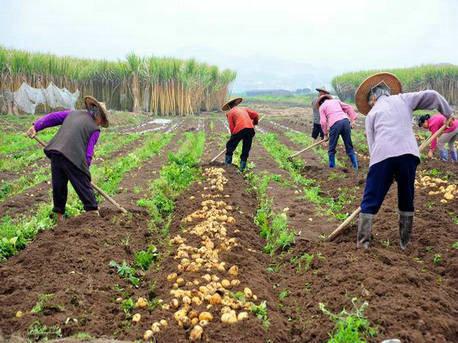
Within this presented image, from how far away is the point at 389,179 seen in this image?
4.76 metres

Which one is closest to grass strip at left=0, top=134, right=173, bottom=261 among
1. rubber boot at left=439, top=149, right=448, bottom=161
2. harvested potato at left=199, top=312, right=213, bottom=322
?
harvested potato at left=199, top=312, right=213, bottom=322

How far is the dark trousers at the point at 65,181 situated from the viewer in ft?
18.0

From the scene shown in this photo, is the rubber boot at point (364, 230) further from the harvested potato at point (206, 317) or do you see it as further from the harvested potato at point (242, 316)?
the harvested potato at point (206, 317)

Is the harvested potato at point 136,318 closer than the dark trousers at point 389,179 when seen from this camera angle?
Yes

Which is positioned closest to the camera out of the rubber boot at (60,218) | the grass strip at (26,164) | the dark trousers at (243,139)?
the rubber boot at (60,218)

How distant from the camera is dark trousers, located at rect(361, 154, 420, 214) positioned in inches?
183

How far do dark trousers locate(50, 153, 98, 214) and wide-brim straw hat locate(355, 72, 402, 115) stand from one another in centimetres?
354

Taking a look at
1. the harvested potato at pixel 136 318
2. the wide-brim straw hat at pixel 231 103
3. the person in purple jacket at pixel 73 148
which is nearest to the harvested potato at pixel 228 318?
the harvested potato at pixel 136 318

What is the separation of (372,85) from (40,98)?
2043 cm

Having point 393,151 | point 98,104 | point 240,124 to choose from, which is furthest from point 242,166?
point 393,151

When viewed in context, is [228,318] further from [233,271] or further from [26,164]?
[26,164]

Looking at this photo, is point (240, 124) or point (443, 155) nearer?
point (240, 124)

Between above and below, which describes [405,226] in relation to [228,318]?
above

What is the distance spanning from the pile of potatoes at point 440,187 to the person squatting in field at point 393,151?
2.26 m
